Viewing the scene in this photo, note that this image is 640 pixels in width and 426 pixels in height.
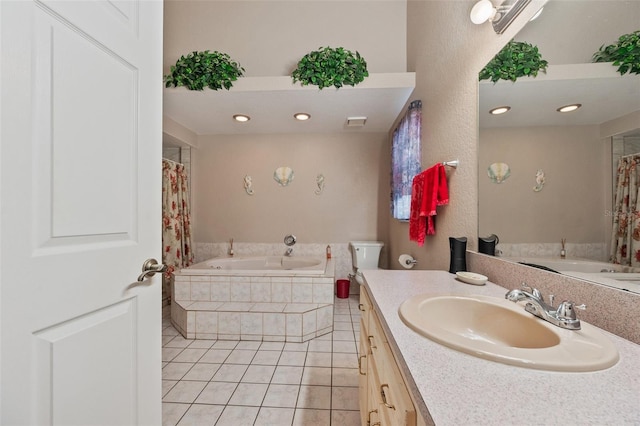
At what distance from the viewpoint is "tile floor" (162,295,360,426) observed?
53.6 inches

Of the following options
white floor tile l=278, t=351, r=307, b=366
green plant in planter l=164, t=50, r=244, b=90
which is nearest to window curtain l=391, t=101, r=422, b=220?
white floor tile l=278, t=351, r=307, b=366

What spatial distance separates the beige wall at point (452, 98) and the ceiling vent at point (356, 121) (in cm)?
83

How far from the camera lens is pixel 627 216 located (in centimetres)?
65

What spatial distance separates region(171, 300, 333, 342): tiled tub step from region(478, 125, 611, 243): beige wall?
1658 mm

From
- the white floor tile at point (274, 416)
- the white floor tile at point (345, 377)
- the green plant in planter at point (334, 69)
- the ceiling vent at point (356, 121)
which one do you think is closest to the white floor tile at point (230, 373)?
the white floor tile at point (274, 416)

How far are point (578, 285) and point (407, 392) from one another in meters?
0.65

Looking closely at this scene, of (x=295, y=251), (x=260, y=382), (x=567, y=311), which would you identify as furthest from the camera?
(x=295, y=251)

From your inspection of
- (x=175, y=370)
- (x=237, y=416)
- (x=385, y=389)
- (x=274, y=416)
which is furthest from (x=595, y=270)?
(x=175, y=370)

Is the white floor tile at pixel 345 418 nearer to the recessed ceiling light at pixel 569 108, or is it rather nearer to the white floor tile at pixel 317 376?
the white floor tile at pixel 317 376
